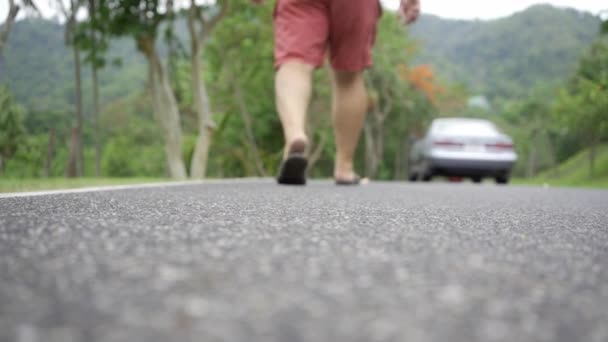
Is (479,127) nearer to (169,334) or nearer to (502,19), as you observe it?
(169,334)

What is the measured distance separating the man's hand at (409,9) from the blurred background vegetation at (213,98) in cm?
356

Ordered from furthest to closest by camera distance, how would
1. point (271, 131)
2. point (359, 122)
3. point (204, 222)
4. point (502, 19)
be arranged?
point (502, 19) → point (271, 131) → point (359, 122) → point (204, 222)

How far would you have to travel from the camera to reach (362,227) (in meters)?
1.58

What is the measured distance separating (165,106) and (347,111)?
7.66 metres

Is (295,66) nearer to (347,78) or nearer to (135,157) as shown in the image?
(347,78)

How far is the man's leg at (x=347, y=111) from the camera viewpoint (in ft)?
14.6

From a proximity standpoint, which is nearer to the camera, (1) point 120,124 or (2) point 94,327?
(2) point 94,327

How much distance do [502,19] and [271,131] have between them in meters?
81.1

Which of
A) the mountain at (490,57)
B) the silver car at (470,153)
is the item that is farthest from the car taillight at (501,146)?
the mountain at (490,57)

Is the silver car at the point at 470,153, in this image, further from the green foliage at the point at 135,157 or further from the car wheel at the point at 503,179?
the green foliage at the point at 135,157

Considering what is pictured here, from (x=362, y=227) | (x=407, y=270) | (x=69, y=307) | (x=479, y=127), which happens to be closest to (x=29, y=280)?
(x=69, y=307)

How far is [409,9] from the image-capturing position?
4832 millimetres

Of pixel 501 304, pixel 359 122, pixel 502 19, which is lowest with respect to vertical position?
pixel 501 304

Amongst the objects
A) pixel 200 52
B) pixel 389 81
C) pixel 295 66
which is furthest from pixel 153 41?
pixel 389 81
